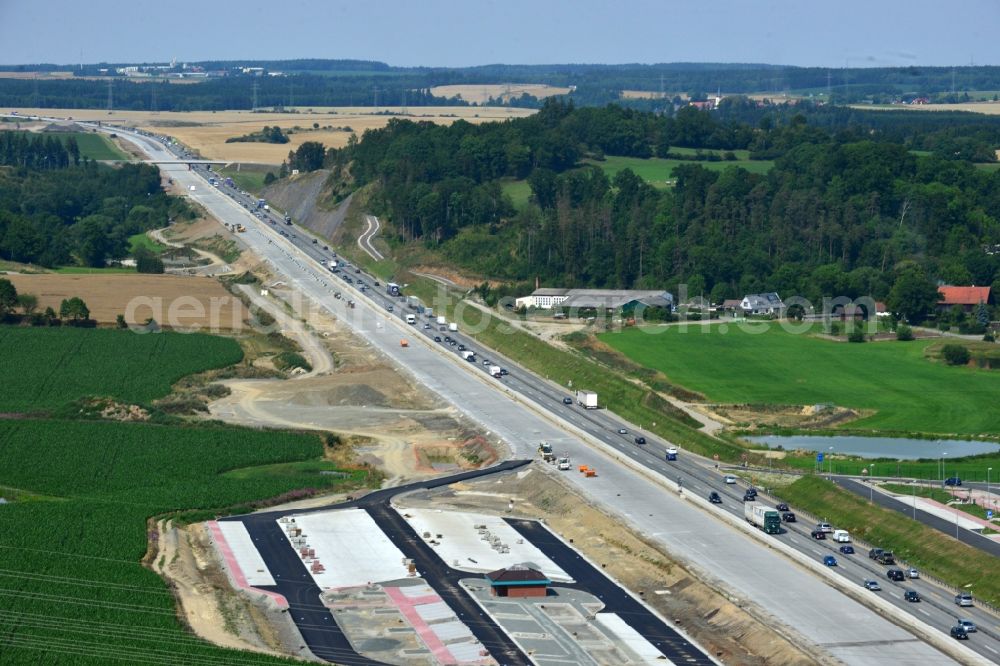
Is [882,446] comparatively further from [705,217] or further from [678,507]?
[705,217]

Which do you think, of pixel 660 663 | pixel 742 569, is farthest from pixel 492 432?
pixel 660 663

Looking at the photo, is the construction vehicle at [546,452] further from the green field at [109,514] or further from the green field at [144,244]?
the green field at [144,244]

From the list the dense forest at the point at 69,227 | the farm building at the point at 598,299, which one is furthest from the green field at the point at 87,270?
the farm building at the point at 598,299

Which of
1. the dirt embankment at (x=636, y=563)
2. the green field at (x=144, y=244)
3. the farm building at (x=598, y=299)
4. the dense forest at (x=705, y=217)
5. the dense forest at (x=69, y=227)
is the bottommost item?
the dirt embankment at (x=636, y=563)

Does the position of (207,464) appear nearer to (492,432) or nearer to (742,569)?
(492,432)

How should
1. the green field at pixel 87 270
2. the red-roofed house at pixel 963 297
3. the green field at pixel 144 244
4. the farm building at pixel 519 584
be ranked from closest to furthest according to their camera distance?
the farm building at pixel 519 584 < the red-roofed house at pixel 963 297 < the green field at pixel 87 270 < the green field at pixel 144 244

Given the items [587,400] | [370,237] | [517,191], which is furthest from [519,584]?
[517,191]
